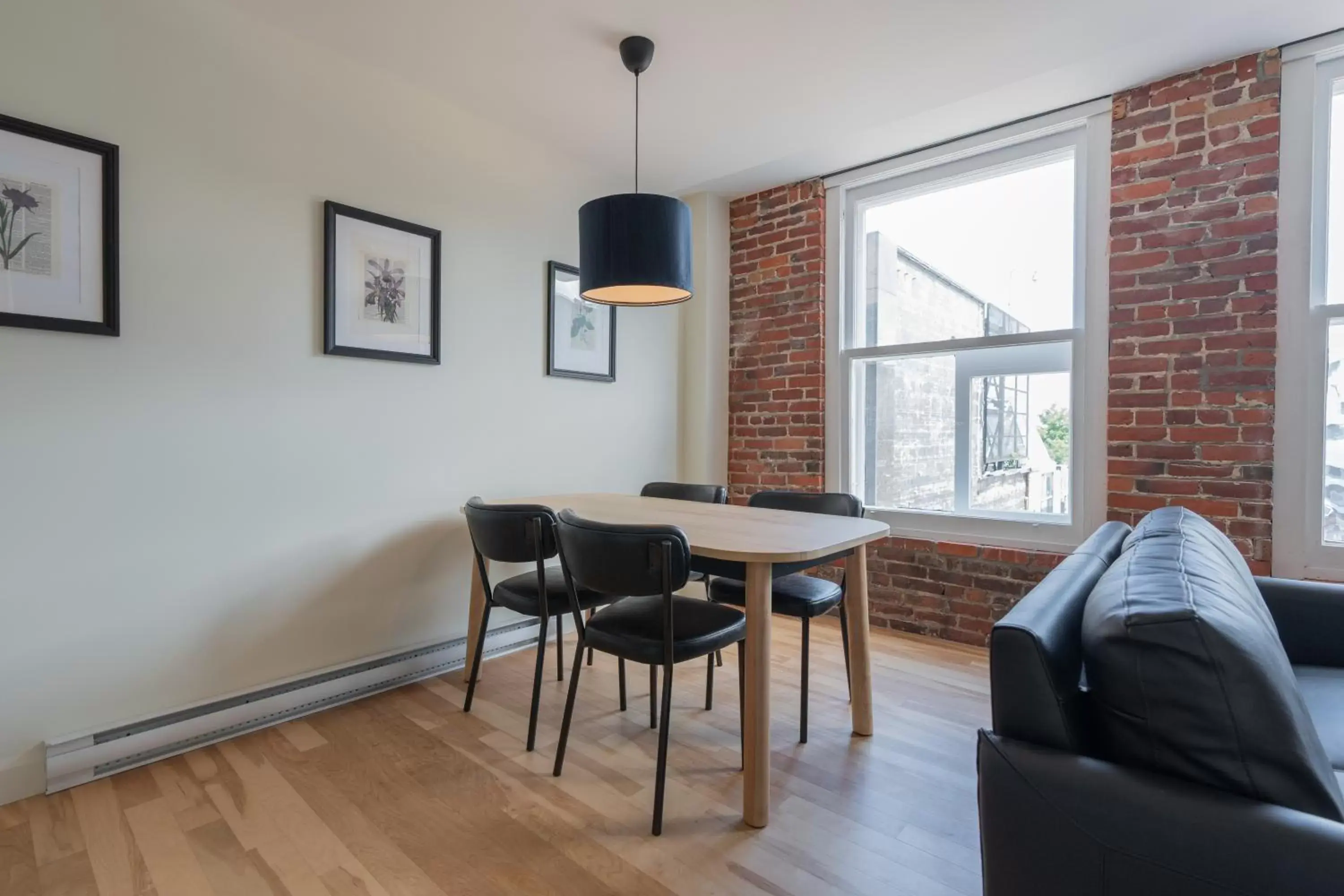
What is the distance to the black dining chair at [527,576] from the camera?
2.16 meters

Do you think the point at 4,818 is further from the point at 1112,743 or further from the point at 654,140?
the point at 654,140

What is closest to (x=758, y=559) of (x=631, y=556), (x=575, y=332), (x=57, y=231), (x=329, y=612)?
(x=631, y=556)

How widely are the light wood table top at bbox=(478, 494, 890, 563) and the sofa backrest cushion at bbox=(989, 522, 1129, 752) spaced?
0.75 meters

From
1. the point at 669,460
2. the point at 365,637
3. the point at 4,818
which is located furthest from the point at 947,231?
the point at 4,818

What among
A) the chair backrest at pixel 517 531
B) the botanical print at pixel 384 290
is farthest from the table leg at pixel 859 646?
the botanical print at pixel 384 290

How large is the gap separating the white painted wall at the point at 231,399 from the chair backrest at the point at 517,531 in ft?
2.51

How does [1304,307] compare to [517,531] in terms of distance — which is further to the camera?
[1304,307]

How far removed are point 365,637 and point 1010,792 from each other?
2514 mm

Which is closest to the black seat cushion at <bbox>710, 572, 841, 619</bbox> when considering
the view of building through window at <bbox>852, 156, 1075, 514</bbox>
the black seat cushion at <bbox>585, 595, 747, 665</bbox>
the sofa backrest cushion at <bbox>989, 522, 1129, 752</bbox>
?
the black seat cushion at <bbox>585, 595, 747, 665</bbox>

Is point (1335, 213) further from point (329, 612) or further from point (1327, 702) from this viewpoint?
point (329, 612)

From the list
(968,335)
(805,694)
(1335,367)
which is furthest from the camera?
(968,335)

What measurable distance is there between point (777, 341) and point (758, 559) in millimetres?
2527

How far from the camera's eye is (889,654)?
3.12m

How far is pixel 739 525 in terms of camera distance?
2.22 metres
